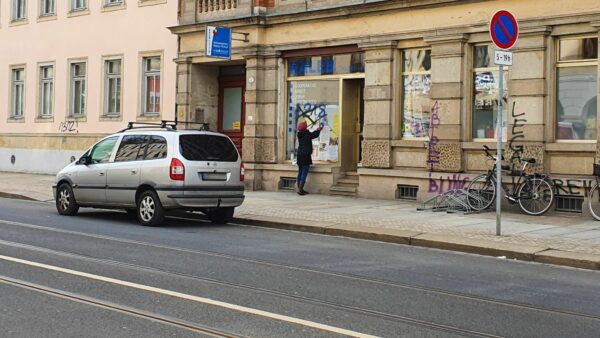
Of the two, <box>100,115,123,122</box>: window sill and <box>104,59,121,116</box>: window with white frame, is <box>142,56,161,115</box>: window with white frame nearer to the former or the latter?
<box>100,115,123,122</box>: window sill

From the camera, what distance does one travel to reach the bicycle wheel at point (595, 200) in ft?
46.9

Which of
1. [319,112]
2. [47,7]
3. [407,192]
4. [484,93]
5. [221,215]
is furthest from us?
[47,7]

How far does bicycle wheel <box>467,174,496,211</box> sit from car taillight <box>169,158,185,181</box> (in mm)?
5921

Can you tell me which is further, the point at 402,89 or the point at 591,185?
the point at 402,89

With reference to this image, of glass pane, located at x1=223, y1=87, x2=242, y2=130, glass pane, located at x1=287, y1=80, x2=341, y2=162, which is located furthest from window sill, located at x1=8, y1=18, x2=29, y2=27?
glass pane, located at x1=287, y1=80, x2=341, y2=162

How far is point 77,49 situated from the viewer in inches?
1049

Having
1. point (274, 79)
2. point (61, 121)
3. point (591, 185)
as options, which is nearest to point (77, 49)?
point (61, 121)

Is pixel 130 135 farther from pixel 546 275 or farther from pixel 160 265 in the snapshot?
pixel 546 275

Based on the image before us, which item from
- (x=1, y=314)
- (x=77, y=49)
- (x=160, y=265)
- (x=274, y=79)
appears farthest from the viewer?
(x=77, y=49)

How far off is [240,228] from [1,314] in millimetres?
7345

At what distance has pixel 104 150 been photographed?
574 inches

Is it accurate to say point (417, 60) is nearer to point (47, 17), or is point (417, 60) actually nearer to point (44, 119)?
point (44, 119)

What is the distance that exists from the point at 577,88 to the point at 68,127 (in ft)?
58.1

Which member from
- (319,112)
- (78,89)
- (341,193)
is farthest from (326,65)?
(78,89)
